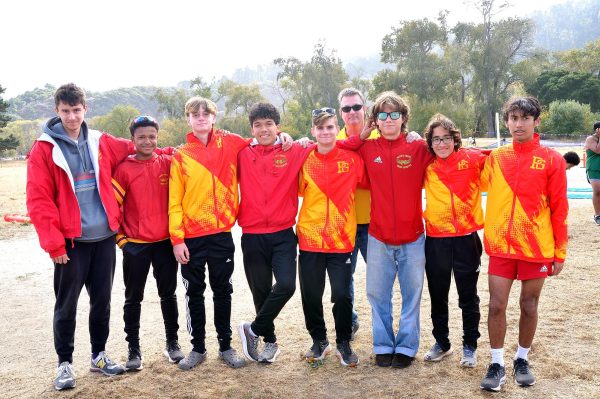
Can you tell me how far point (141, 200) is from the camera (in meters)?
4.32

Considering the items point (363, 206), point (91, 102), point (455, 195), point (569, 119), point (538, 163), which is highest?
point (91, 102)

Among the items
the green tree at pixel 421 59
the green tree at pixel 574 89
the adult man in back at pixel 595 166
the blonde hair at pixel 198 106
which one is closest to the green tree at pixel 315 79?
the green tree at pixel 421 59

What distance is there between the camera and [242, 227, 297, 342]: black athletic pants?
4.27 meters

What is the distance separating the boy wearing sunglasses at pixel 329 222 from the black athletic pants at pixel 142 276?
1159mm

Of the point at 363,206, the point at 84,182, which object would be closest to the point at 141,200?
the point at 84,182

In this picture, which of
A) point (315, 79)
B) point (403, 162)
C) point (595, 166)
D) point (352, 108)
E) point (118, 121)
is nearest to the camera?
point (403, 162)

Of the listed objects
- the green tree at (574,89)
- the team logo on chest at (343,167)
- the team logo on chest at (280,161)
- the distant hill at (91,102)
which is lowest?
the team logo on chest at (343,167)

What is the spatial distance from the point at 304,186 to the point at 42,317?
3745 mm

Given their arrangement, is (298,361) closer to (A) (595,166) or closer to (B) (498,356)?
(B) (498,356)

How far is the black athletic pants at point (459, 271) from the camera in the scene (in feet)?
13.4

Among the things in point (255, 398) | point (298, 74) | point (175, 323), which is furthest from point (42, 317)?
point (298, 74)

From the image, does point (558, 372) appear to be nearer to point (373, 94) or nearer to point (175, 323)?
point (175, 323)

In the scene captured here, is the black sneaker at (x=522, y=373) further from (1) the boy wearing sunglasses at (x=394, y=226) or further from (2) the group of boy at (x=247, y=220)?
(1) the boy wearing sunglasses at (x=394, y=226)

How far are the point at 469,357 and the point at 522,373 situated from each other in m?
0.44
